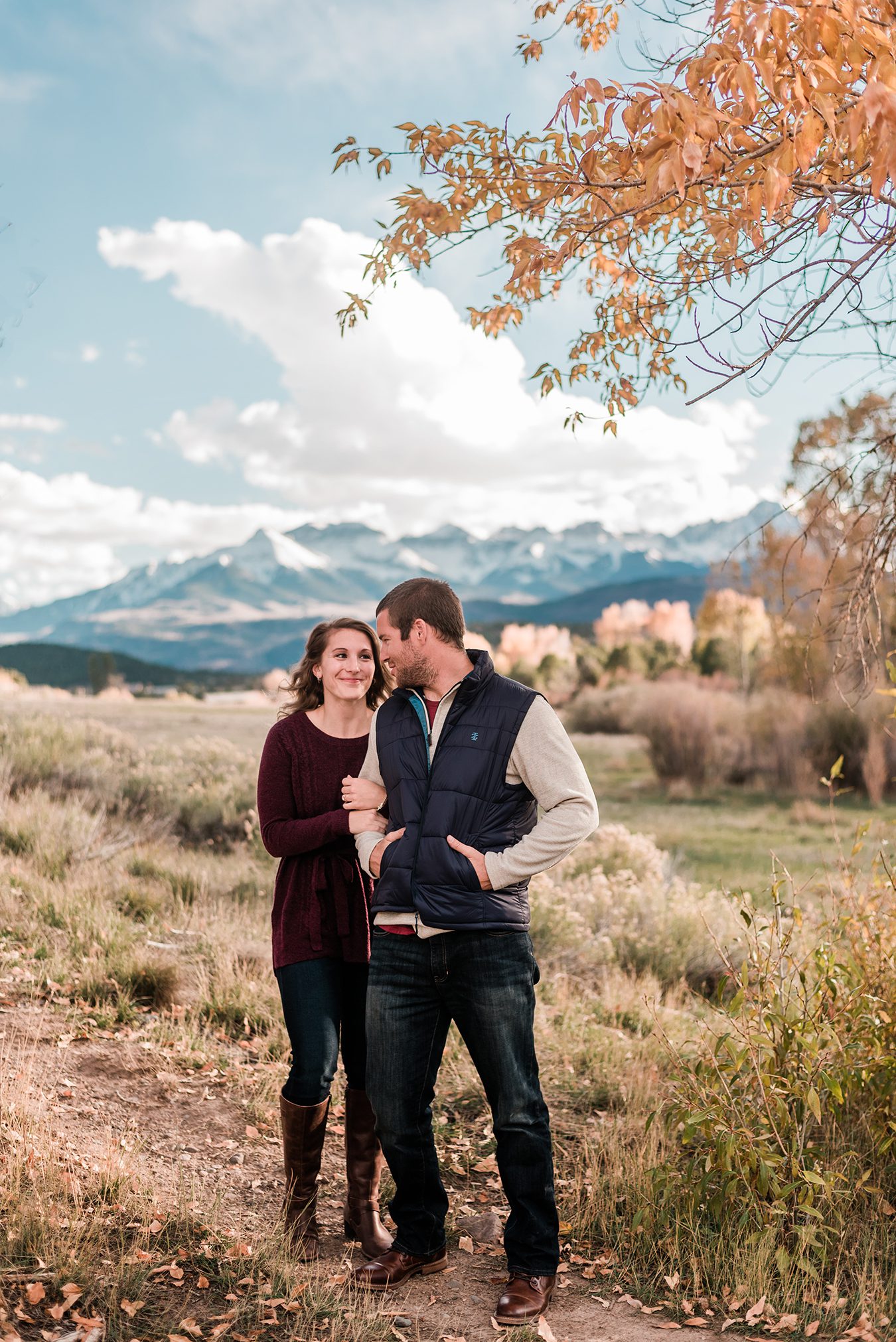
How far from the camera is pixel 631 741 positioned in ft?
103

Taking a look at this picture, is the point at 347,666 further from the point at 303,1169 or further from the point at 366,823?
the point at 303,1169

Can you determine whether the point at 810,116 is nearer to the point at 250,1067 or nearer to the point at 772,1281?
the point at 772,1281

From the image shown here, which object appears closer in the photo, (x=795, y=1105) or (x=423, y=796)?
(x=423, y=796)

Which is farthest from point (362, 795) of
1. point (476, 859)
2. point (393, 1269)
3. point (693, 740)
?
point (693, 740)

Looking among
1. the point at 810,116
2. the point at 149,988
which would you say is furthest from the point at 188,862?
the point at 810,116

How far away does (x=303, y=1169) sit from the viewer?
3652 mm

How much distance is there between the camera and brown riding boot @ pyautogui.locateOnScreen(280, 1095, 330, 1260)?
11.8ft

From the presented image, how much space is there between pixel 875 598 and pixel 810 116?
2.61 m

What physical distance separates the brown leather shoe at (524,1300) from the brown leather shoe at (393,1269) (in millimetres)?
340

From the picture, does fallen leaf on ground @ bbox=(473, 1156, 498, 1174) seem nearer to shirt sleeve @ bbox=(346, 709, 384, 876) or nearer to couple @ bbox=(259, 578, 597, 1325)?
couple @ bbox=(259, 578, 597, 1325)

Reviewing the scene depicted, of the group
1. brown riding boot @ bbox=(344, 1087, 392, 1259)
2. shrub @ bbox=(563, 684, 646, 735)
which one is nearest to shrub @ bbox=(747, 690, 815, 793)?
shrub @ bbox=(563, 684, 646, 735)

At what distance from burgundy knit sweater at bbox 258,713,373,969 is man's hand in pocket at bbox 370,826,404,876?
208 millimetres

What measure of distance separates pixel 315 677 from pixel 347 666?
218 millimetres

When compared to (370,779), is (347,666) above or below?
above
